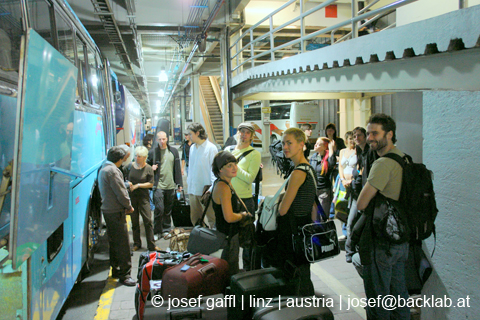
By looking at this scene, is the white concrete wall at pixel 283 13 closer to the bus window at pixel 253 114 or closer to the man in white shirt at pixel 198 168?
the man in white shirt at pixel 198 168

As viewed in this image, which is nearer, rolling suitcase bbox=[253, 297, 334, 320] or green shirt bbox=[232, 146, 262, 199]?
rolling suitcase bbox=[253, 297, 334, 320]

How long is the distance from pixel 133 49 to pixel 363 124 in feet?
31.6

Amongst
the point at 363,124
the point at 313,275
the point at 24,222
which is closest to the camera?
the point at 24,222

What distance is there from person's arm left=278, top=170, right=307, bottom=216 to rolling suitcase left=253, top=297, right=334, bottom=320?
0.81m

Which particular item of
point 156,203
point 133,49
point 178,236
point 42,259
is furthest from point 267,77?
point 133,49

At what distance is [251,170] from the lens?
179 inches

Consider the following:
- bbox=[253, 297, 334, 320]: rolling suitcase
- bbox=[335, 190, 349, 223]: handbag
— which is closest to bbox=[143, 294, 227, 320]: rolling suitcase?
bbox=[253, 297, 334, 320]: rolling suitcase

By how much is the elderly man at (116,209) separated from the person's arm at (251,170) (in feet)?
4.92

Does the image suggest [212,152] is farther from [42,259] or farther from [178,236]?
[42,259]

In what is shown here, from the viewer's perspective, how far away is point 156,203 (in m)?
6.02

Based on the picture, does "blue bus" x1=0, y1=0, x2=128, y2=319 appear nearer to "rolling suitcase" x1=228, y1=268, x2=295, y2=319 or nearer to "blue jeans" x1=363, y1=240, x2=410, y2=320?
"rolling suitcase" x1=228, y1=268, x2=295, y2=319

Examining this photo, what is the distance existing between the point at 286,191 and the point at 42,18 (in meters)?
2.64

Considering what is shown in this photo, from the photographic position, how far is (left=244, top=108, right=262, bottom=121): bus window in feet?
80.7

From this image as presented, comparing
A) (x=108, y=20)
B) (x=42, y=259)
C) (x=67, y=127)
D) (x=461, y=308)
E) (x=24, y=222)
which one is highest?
(x=108, y=20)
